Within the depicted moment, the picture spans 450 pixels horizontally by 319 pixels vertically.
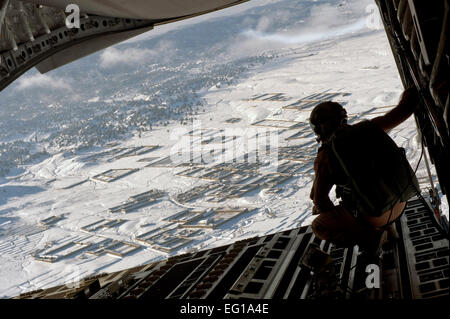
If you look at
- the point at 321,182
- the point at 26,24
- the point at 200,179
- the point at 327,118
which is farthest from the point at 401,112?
the point at 200,179

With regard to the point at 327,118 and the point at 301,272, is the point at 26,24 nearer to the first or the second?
the point at 301,272

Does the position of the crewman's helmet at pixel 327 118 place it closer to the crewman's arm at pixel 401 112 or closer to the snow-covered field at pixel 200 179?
the crewman's arm at pixel 401 112

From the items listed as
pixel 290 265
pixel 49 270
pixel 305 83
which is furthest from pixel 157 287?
pixel 305 83

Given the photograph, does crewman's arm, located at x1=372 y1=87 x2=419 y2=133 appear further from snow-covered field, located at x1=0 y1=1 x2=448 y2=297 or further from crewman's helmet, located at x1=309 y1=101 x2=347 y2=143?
snow-covered field, located at x1=0 y1=1 x2=448 y2=297

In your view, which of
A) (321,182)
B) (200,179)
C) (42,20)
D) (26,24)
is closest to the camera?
(321,182)

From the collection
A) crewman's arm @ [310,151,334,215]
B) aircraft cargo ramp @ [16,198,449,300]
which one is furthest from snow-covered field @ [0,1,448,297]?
crewman's arm @ [310,151,334,215]

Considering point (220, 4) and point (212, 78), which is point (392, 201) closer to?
point (220, 4)

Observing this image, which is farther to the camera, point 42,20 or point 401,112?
point 42,20
